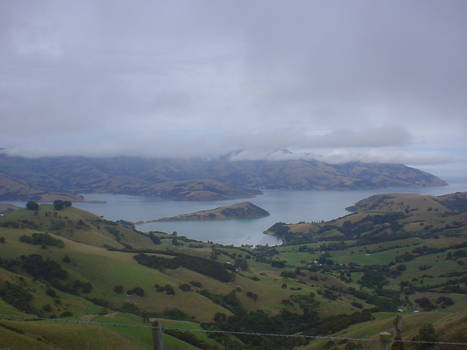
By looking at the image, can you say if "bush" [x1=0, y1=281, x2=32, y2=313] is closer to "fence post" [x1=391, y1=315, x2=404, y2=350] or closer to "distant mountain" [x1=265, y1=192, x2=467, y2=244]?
"fence post" [x1=391, y1=315, x2=404, y2=350]

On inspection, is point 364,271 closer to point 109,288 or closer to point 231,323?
point 231,323

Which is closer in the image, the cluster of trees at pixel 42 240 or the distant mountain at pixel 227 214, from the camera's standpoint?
the cluster of trees at pixel 42 240

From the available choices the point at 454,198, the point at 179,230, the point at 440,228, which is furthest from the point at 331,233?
the point at 454,198

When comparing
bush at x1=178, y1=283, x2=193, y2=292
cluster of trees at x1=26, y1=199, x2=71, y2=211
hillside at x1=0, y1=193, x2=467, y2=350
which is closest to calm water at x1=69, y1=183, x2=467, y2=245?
hillside at x1=0, y1=193, x2=467, y2=350

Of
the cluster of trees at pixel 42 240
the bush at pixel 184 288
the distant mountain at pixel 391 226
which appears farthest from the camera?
the distant mountain at pixel 391 226

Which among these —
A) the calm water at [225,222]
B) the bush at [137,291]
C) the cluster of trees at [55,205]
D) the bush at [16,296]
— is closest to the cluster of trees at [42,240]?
the bush at [137,291]

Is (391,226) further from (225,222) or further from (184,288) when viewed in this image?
(184,288)

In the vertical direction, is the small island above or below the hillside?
below

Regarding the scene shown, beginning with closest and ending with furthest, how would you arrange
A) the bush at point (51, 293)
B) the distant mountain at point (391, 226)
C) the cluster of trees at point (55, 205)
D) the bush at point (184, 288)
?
1. the bush at point (51, 293)
2. the bush at point (184, 288)
3. the cluster of trees at point (55, 205)
4. the distant mountain at point (391, 226)

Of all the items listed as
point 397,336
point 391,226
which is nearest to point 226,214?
point 391,226

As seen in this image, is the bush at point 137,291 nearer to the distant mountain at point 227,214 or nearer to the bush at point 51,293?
the bush at point 51,293
